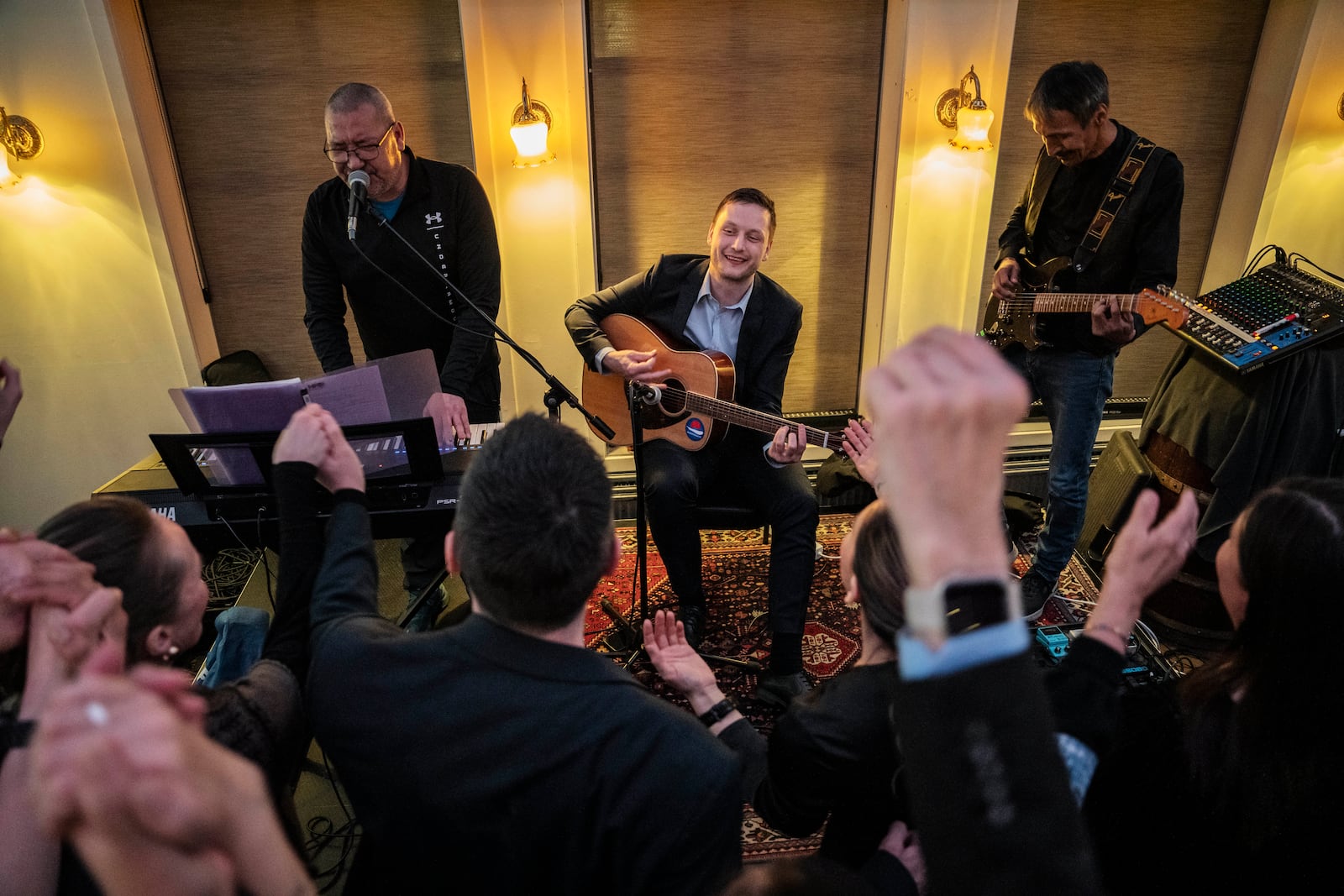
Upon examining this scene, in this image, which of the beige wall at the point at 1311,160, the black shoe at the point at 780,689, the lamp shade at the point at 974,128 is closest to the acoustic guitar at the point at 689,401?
the black shoe at the point at 780,689

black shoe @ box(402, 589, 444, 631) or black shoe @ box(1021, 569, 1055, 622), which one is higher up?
black shoe @ box(402, 589, 444, 631)

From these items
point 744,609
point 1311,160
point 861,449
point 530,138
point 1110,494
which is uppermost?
point 530,138

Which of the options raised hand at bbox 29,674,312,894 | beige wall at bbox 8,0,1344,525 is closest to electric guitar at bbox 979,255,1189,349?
beige wall at bbox 8,0,1344,525

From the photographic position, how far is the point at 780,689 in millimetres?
2426

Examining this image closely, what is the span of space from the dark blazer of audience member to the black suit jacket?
1.75 metres

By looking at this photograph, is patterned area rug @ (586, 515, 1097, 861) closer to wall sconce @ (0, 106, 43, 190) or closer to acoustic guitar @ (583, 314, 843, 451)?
acoustic guitar @ (583, 314, 843, 451)

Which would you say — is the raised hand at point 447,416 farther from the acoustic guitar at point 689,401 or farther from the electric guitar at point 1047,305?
the electric guitar at point 1047,305

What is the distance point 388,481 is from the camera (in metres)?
1.97

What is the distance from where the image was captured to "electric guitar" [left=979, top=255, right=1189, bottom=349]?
246 cm

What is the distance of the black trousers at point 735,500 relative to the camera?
8.18 ft

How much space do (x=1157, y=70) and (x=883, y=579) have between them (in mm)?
3683

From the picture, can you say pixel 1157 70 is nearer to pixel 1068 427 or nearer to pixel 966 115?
pixel 966 115

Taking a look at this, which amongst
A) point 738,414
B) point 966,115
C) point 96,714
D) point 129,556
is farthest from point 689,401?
point 96,714

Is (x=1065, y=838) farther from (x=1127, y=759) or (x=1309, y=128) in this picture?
(x=1309, y=128)
